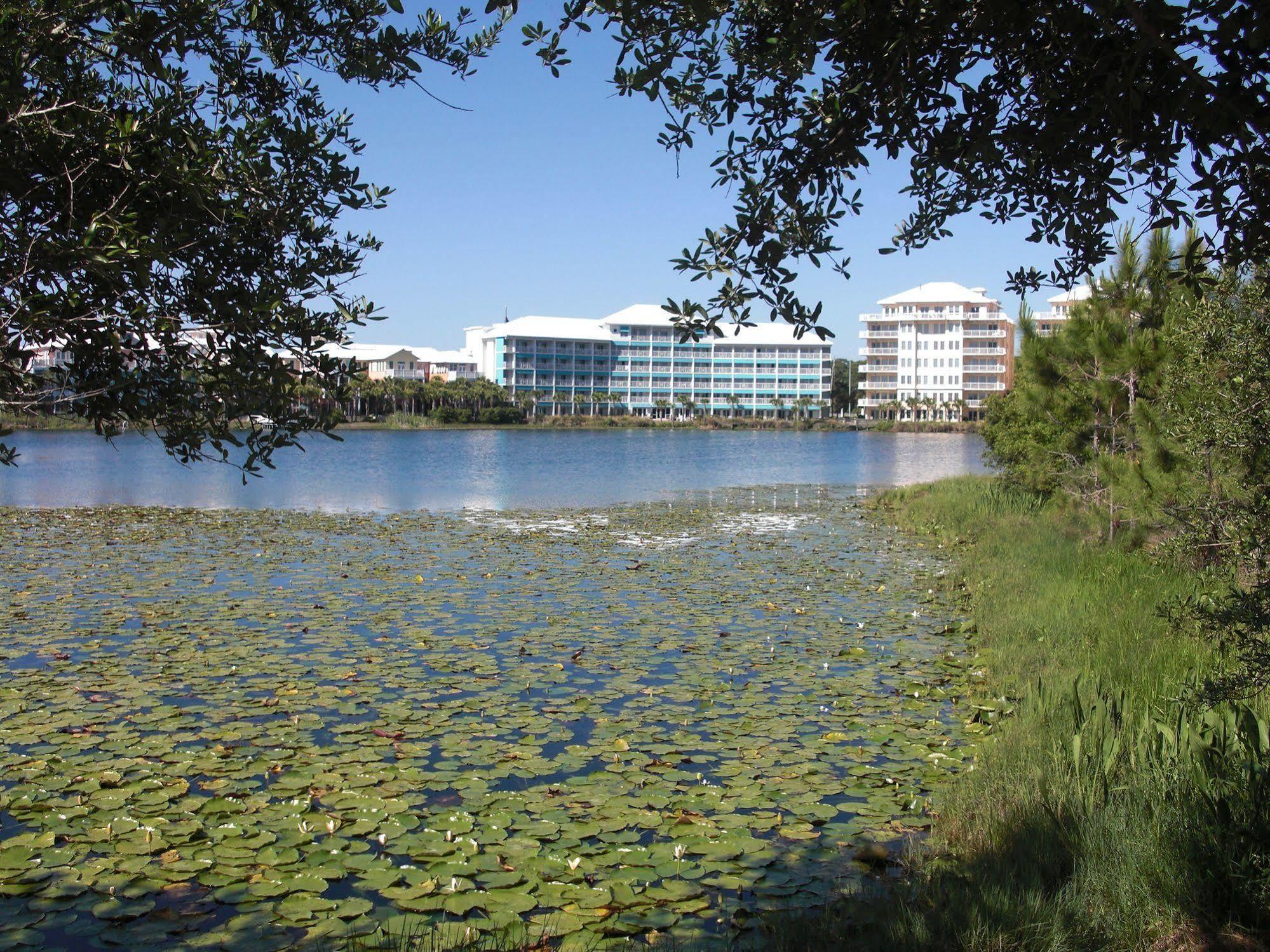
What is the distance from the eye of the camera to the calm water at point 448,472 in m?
27.3

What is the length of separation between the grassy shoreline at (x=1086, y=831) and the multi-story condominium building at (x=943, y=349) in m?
113

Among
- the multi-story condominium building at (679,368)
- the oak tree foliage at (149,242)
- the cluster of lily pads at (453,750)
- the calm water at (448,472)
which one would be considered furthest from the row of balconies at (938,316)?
the oak tree foliage at (149,242)

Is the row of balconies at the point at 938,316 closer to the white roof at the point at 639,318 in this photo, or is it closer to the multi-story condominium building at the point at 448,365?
the white roof at the point at 639,318

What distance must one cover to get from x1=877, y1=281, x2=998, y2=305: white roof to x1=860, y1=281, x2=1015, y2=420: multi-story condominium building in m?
0.07

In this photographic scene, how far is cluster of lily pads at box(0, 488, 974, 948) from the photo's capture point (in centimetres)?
498

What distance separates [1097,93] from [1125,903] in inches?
126

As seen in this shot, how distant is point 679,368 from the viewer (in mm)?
131375

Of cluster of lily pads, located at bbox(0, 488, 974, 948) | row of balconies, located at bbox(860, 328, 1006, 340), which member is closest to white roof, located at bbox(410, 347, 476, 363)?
row of balconies, located at bbox(860, 328, 1006, 340)

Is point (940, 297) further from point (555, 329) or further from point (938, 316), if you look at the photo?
point (555, 329)

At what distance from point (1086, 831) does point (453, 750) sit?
4.01 meters

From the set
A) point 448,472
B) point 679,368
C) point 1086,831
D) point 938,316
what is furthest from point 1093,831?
point 679,368

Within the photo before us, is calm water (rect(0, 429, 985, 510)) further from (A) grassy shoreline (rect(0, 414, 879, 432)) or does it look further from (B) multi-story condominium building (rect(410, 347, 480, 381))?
(B) multi-story condominium building (rect(410, 347, 480, 381))

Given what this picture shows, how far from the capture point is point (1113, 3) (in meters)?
3.16

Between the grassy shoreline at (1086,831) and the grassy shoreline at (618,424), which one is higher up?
the grassy shoreline at (618,424)
